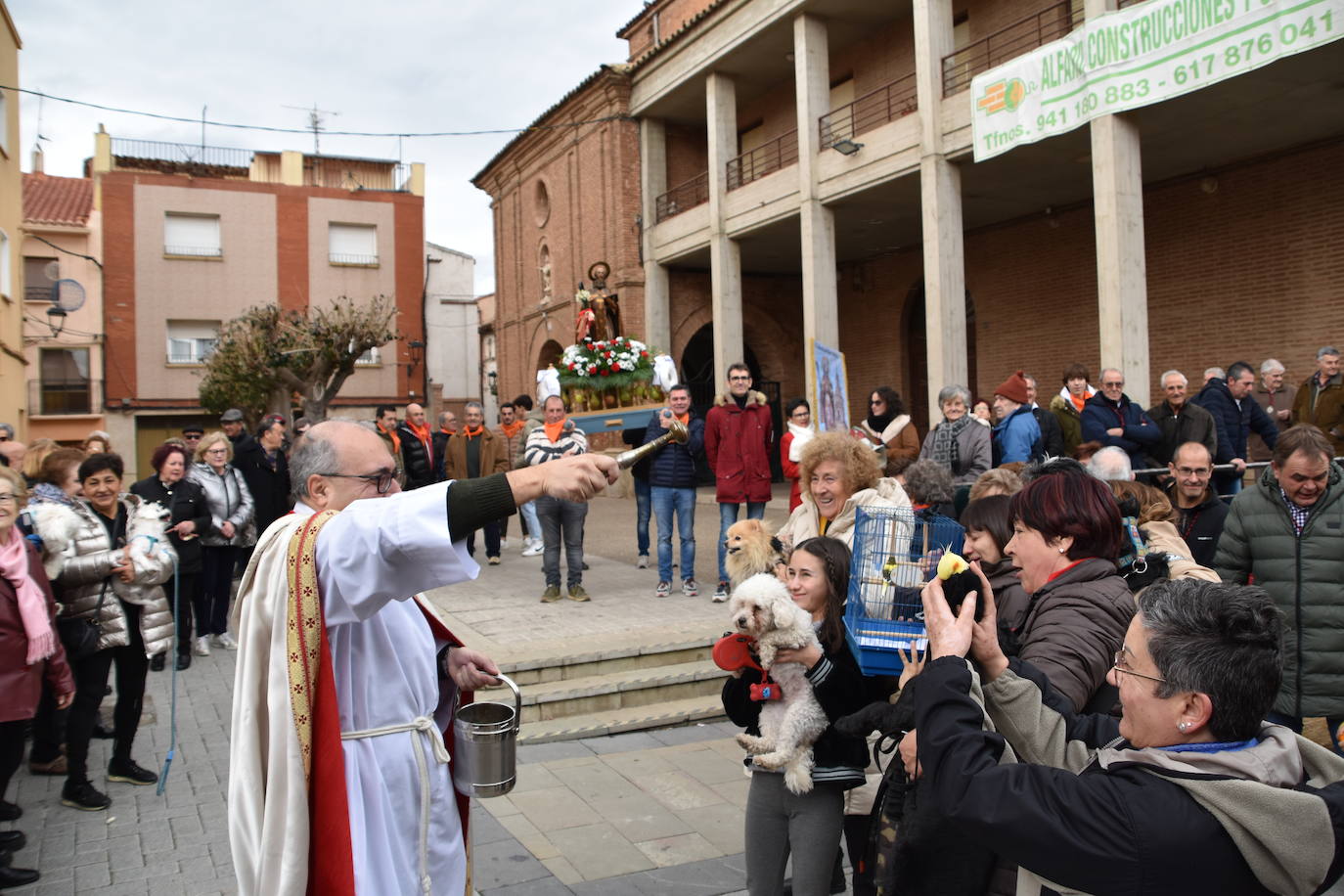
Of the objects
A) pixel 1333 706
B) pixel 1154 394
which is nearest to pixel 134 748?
pixel 1333 706

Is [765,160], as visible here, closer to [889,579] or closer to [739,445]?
[739,445]

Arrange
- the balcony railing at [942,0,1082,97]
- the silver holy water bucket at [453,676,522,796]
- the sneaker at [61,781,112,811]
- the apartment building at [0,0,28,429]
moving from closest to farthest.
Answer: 1. the silver holy water bucket at [453,676,522,796]
2. the sneaker at [61,781,112,811]
3. the balcony railing at [942,0,1082,97]
4. the apartment building at [0,0,28,429]

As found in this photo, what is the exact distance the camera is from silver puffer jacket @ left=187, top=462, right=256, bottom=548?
8.49 metres

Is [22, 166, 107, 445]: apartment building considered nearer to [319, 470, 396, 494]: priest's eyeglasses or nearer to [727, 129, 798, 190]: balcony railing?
[727, 129, 798, 190]: balcony railing

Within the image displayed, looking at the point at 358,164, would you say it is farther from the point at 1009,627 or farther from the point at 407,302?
the point at 1009,627

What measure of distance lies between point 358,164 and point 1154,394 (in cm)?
2823

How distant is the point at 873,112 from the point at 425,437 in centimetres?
1204

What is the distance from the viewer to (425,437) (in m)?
12.0

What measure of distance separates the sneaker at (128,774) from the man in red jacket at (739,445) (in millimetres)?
5121

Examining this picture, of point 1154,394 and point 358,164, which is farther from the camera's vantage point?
point 358,164

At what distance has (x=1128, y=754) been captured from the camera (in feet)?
5.96

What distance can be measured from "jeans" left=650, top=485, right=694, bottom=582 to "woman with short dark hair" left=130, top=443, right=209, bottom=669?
13.3ft

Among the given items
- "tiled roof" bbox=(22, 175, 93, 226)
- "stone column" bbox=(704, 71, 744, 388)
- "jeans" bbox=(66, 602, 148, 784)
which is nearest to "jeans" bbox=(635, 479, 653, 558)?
"jeans" bbox=(66, 602, 148, 784)

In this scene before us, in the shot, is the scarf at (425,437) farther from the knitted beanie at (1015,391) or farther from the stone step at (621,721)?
the knitted beanie at (1015,391)
